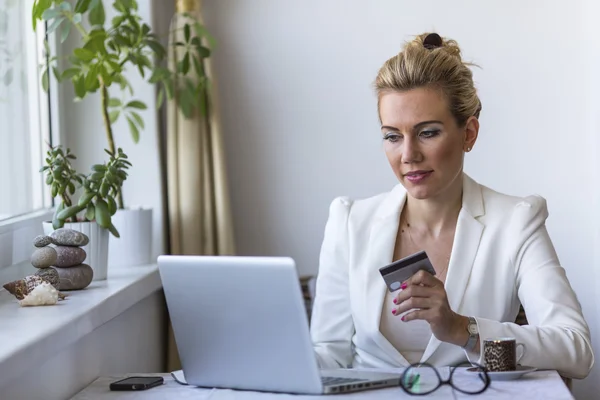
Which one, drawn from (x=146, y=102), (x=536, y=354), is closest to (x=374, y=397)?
(x=536, y=354)

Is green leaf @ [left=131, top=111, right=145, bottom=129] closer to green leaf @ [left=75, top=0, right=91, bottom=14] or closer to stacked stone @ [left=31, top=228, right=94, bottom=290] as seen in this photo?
green leaf @ [left=75, top=0, right=91, bottom=14]

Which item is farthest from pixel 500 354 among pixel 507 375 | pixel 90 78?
pixel 90 78

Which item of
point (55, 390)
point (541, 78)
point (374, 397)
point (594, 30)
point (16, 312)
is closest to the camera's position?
point (374, 397)

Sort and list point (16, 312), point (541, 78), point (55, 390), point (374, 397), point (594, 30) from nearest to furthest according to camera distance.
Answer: point (374, 397), point (55, 390), point (16, 312), point (594, 30), point (541, 78)

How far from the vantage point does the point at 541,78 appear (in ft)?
10.7

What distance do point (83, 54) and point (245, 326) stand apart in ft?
4.28

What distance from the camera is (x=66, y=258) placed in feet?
7.64

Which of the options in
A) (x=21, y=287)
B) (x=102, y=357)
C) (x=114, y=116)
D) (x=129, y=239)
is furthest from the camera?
(x=114, y=116)

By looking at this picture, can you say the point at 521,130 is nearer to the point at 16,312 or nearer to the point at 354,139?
the point at 354,139

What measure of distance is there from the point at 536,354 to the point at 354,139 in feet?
5.04

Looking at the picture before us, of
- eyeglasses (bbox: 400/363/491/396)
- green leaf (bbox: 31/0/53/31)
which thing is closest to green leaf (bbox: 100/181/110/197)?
green leaf (bbox: 31/0/53/31)

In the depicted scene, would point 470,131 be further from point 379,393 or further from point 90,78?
point 90,78

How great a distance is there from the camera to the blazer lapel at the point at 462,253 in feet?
7.33

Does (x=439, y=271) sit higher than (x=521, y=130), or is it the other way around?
(x=521, y=130)
